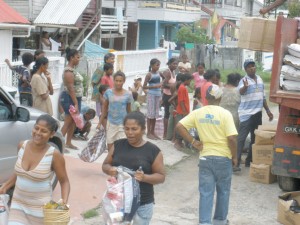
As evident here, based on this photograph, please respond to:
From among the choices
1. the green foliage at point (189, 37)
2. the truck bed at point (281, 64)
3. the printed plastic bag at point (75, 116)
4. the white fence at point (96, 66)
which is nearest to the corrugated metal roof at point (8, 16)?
the white fence at point (96, 66)

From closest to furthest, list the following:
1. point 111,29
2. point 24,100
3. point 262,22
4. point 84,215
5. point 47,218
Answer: point 47,218, point 84,215, point 262,22, point 24,100, point 111,29

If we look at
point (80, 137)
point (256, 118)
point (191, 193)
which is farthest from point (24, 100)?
point (256, 118)

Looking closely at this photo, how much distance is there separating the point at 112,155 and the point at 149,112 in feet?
23.9

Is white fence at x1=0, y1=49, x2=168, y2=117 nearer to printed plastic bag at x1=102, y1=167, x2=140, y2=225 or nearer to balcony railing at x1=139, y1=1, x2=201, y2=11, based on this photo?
printed plastic bag at x1=102, y1=167, x2=140, y2=225

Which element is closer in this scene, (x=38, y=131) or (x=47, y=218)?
(x=47, y=218)

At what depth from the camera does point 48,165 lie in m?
4.84

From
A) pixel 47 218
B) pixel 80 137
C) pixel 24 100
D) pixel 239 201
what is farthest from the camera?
pixel 80 137

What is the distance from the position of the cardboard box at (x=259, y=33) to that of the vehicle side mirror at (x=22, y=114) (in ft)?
12.9

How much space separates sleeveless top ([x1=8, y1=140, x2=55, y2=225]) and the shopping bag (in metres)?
3.87

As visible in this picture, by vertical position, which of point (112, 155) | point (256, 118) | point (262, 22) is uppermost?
point (262, 22)

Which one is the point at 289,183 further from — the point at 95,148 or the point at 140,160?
the point at 140,160

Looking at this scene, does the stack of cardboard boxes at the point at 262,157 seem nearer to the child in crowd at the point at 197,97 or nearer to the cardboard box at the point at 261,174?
the cardboard box at the point at 261,174

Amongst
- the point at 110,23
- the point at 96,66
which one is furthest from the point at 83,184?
the point at 110,23

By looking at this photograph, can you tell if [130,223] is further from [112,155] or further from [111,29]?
[111,29]
